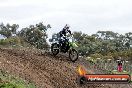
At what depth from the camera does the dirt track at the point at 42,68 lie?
20359 millimetres

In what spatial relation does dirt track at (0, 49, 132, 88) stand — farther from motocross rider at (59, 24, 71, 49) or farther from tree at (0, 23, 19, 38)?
tree at (0, 23, 19, 38)

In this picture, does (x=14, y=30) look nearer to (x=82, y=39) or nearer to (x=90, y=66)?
(x=82, y=39)

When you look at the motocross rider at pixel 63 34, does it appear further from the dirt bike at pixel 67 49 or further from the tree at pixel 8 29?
the tree at pixel 8 29

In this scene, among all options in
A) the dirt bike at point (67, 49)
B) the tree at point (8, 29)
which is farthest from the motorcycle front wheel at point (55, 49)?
the tree at point (8, 29)

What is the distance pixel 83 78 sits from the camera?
17781mm

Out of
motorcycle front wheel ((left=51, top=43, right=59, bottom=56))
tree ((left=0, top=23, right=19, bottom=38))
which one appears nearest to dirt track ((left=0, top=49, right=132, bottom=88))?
motorcycle front wheel ((left=51, top=43, right=59, bottom=56))

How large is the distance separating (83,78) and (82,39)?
217 feet

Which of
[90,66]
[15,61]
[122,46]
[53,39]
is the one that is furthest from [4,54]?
[122,46]

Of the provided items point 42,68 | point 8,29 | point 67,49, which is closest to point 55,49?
point 67,49

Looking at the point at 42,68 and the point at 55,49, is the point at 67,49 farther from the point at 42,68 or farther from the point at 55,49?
the point at 42,68

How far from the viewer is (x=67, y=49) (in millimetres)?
26609

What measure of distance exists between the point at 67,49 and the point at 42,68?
150 inches

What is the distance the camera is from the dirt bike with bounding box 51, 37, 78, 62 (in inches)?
1046

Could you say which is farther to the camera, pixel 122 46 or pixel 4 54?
pixel 122 46
